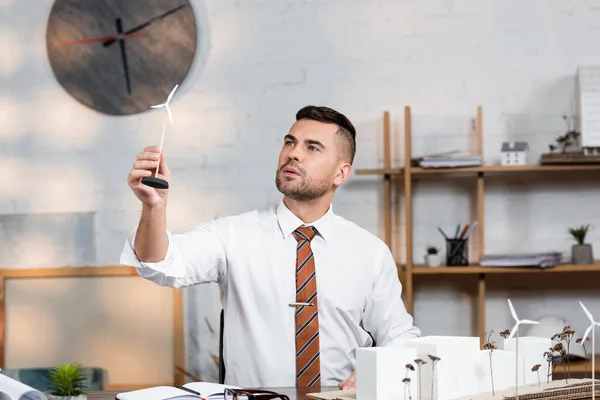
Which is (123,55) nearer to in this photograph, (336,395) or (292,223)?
(292,223)

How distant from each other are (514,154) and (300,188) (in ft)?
4.24

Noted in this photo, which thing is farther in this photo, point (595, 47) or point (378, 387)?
point (595, 47)

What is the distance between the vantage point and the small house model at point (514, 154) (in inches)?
136

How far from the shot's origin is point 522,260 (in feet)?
11.1

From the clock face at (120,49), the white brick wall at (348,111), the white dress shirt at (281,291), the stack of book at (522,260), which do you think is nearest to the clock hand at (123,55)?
the clock face at (120,49)

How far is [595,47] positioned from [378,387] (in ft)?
8.41

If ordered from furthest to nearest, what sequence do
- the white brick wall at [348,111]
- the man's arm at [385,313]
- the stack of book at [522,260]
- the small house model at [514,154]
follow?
the white brick wall at [348,111] < the small house model at [514,154] < the stack of book at [522,260] < the man's arm at [385,313]

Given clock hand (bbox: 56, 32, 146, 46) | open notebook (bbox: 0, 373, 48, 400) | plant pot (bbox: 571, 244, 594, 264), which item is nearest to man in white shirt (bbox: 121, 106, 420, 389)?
open notebook (bbox: 0, 373, 48, 400)

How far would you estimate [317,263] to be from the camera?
8.20 ft

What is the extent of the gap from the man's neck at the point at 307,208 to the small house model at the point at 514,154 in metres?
1.16

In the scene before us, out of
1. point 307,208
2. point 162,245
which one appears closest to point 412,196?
point 307,208

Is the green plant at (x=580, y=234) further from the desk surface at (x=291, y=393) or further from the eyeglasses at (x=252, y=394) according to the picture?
the eyeglasses at (x=252, y=394)

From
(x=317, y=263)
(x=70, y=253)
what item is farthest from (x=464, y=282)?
(x=70, y=253)

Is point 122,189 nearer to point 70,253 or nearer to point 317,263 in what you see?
point 70,253
